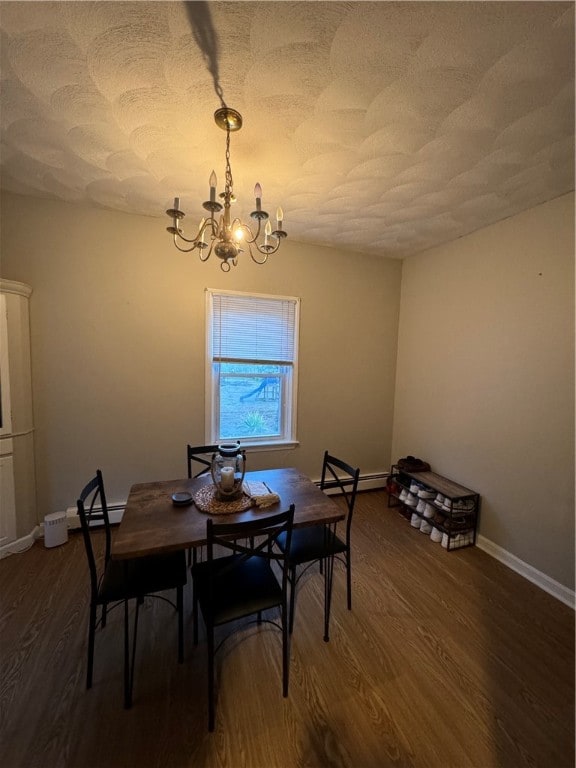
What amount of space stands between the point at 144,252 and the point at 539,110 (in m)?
2.75

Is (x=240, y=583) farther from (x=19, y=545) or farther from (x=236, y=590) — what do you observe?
(x=19, y=545)

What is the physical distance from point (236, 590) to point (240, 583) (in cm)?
4

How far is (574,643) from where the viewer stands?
5.63 ft

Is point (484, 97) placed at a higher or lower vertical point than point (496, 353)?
higher

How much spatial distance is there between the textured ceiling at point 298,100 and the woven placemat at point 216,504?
202 cm

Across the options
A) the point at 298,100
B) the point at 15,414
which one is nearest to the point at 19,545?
the point at 15,414

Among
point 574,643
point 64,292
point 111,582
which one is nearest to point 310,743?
point 111,582

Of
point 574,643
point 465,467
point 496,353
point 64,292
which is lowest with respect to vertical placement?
point 574,643

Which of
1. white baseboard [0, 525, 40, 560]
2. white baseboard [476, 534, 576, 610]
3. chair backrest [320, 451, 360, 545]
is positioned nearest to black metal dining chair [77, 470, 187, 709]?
chair backrest [320, 451, 360, 545]

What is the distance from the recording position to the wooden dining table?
132 centimetres

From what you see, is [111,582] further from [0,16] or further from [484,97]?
[484,97]

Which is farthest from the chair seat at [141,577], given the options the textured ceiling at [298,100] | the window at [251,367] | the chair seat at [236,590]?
the textured ceiling at [298,100]

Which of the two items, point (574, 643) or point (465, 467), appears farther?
point (465, 467)

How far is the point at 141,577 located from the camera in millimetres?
1484
